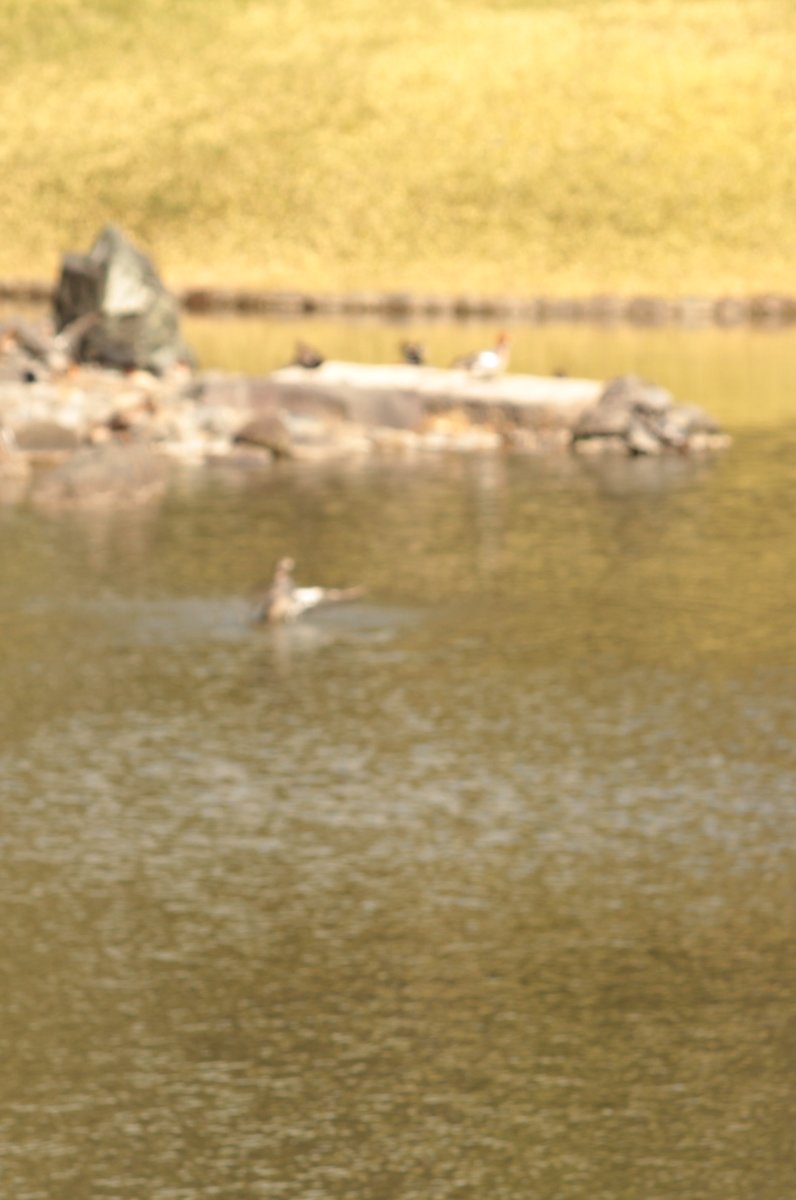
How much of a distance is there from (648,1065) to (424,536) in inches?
1065

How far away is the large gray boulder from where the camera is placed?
67250mm

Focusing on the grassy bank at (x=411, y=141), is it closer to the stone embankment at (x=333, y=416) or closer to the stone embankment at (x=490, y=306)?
the stone embankment at (x=490, y=306)

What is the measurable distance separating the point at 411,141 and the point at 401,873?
390 feet

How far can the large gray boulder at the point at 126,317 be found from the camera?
→ 67250 millimetres

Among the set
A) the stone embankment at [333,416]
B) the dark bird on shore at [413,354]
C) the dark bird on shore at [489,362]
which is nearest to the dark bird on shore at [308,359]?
the stone embankment at [333,416]

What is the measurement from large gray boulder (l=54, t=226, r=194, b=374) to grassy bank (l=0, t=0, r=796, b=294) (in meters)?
49.2

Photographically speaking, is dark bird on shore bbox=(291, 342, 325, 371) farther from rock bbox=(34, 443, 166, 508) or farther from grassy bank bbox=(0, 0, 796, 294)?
grassy bank bbox=(0, 0, 796, 294)

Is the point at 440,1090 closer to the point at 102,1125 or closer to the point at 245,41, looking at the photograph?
the point at 102,1125

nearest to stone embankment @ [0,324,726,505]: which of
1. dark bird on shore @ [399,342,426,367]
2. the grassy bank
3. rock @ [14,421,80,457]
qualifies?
rock @ [14,421,80,457]

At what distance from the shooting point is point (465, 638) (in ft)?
114

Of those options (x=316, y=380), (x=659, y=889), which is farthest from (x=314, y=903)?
(x=316, y=380)

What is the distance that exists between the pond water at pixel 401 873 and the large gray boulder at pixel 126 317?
2442cm

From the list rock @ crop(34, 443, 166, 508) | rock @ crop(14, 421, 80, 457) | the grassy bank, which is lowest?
rock @ crop(34, 443, 166, 508)

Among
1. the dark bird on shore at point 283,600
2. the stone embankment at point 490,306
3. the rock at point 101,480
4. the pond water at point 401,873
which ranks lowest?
the pond water at point 401,873
